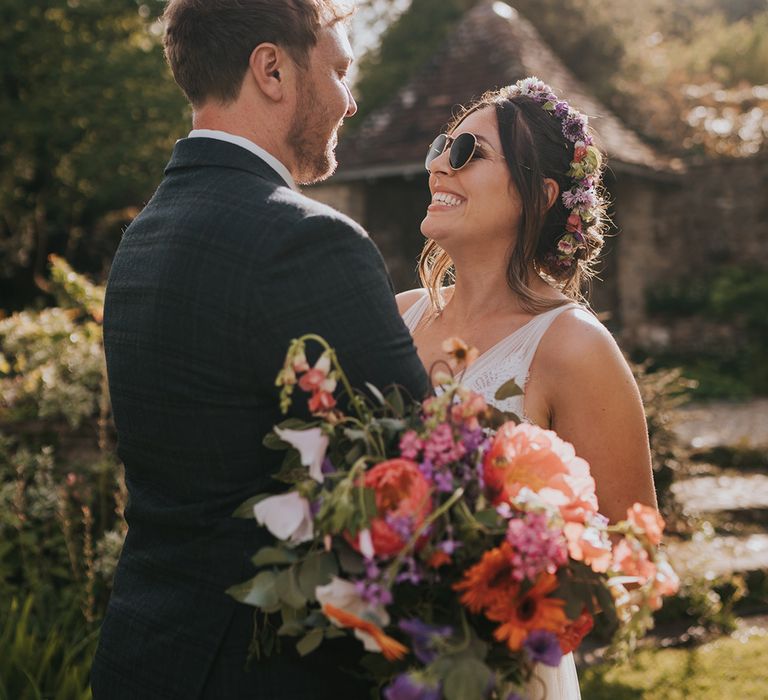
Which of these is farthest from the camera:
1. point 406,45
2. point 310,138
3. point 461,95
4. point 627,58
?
point 406,45

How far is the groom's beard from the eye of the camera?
2100 mm

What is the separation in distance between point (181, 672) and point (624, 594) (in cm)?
86

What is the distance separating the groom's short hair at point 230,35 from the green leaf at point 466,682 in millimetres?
1272

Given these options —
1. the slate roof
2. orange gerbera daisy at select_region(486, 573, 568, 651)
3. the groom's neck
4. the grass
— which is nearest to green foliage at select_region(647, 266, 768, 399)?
the slate roof

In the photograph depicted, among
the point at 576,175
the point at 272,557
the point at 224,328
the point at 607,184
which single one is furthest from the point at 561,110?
the point at 607,184

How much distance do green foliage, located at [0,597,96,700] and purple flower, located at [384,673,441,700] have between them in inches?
95.9

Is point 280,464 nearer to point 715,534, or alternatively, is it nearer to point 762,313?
point 715,534

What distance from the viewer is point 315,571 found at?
1.58 meters

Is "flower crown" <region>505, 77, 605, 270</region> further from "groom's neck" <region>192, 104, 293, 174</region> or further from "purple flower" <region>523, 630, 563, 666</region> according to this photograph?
"purple flower" <region>523, 630, 563, 666</region>

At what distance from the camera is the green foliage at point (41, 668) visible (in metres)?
3.58

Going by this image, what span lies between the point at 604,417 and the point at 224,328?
4.23 ft

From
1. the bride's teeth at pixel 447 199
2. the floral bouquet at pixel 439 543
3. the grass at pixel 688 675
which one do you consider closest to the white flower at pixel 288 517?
the floral bouquet at pixel 439 543

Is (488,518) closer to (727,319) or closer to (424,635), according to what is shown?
(424,635)

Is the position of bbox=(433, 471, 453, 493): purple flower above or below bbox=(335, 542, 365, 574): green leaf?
above
